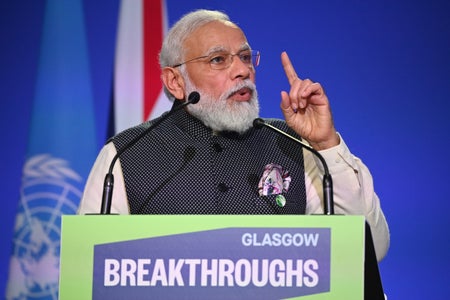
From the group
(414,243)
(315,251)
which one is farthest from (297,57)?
(315,251)

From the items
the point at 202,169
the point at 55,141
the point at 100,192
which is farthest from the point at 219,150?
the point at 55,141

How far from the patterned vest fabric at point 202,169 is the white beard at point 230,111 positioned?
2.3 inches

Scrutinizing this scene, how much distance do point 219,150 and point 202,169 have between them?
0.30 ft

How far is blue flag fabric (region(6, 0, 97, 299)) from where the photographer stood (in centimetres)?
301

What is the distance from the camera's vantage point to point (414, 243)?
2.92m

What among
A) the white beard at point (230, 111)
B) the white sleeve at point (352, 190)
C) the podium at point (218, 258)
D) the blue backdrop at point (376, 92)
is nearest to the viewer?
the podium at point (218, 258)

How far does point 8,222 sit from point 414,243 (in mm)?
1582

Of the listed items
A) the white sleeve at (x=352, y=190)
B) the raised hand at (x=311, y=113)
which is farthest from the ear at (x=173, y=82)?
the white sleeve at (x=352, y=190)

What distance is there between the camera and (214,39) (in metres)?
2.21

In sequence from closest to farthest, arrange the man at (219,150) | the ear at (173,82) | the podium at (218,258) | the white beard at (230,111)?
the podium at (218,258) → the man at (219,150) → the white beard at (230,111) → the ear at (173,82)

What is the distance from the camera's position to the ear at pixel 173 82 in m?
2.32

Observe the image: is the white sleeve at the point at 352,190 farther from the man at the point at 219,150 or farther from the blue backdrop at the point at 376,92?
the blue backdrop at the point at 376,92

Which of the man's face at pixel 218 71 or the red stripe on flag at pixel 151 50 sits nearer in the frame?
the man's face at pixel 218 71

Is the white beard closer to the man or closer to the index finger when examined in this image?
the man
